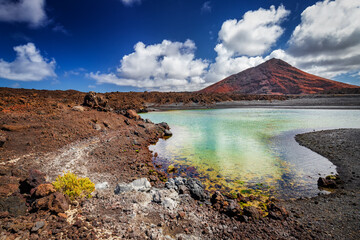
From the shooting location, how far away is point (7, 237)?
3119 millimetres

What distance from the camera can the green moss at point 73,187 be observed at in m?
4.75

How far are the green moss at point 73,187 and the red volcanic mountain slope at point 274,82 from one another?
121 meters

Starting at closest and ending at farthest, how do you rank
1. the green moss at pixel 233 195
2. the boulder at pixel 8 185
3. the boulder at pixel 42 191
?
the boulder at pixel 42 191 < the boulder at pixel 8 185 < the green moss at pixel 233 195

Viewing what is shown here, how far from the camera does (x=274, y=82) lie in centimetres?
11269

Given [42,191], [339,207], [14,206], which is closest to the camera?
[14,206]

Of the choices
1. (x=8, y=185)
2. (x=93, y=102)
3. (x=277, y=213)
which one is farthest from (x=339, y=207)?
(x=93, y=102)

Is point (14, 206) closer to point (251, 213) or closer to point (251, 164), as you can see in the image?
point (251, 213)

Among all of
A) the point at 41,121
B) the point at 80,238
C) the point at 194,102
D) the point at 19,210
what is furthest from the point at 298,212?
the point at 194,102

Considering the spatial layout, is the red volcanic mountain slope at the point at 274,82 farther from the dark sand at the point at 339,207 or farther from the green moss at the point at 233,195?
the green moss at the point at 233,195

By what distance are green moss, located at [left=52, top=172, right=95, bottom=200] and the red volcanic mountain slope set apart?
121 m

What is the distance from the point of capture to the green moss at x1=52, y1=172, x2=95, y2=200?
4.75 meters

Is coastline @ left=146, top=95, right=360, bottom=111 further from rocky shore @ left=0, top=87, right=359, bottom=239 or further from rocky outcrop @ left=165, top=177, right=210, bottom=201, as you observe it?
rocky outcrop @ left=165, top=177, right=210, bottom=201

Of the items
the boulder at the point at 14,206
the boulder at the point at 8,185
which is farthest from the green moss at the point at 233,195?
the boulder at the point at 8,185

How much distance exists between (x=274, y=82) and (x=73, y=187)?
13192 centimetres
